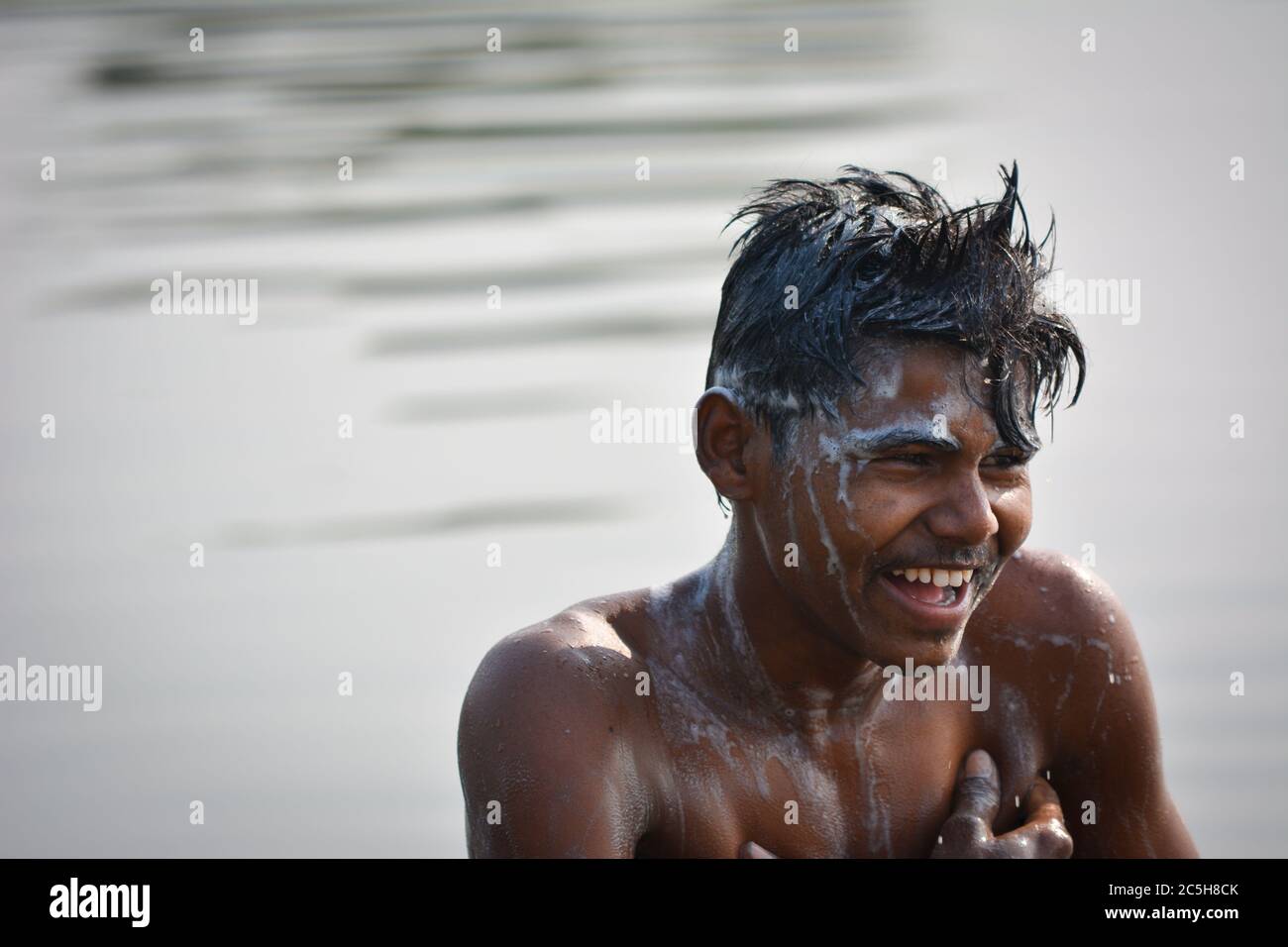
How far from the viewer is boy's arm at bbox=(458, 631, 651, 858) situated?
3.09 meters

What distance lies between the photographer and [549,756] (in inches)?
123

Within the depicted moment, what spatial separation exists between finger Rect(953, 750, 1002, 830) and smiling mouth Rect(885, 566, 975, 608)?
0.51 meters

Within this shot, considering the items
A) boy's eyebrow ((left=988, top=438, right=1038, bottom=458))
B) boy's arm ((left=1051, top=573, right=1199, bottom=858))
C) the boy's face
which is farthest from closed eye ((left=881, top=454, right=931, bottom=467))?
boy's arm ((left=1051, top=573, right=1199, bottom=858))

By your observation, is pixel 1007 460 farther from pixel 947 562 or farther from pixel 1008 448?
pixel 947 562

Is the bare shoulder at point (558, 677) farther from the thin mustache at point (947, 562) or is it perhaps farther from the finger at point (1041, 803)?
the finger at point (1041, 803)

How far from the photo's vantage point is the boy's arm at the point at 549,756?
10.1 ft

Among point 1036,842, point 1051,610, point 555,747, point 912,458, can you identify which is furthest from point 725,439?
point 1036,842

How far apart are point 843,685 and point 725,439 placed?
572 mm

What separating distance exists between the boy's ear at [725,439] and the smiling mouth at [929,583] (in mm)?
361

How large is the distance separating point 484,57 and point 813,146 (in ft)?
8.47

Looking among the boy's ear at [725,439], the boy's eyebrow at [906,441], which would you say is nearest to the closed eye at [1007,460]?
the boy's eyebrow at [906,441]

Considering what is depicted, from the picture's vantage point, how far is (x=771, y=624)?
3.40 m

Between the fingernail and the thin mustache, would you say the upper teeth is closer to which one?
the thin mustache

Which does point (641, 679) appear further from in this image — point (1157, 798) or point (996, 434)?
point (1157, 798)
